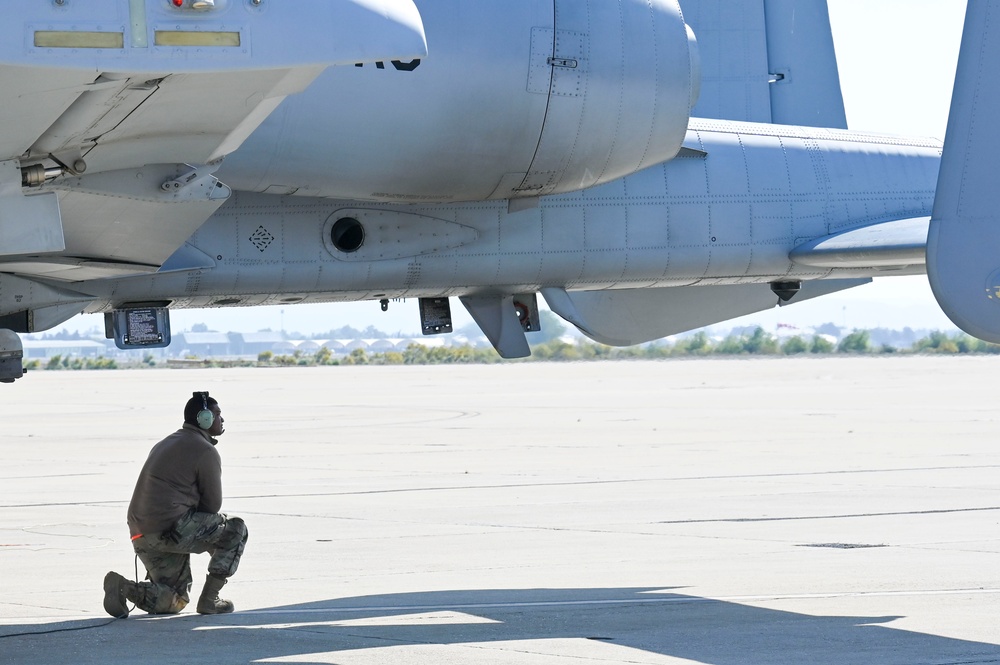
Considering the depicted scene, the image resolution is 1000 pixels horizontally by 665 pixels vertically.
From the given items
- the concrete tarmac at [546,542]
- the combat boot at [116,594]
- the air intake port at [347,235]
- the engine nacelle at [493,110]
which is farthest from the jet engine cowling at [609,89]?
the combat boot at [116,594]

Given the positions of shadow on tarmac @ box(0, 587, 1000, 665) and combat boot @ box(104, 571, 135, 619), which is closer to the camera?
shadow on tarmac @ box(0, 587, 1000, 665)

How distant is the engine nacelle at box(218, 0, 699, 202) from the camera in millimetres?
9094

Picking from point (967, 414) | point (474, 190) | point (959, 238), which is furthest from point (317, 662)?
point (967, 414)

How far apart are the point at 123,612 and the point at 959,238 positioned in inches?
231

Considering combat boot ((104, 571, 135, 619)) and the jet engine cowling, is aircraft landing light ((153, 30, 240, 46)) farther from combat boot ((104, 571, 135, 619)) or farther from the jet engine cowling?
combat boot ((104, 571, 135, 619))

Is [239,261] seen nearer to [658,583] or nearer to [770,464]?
[658,583]

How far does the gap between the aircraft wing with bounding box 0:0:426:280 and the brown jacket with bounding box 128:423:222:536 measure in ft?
5.15

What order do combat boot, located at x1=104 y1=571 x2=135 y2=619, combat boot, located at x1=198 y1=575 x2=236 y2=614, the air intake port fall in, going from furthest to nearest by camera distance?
the air intake port
combat boot, located at x1=198 y1=575 x2=236 y2=614
combat boot, located at x1=104 y1=571 x2=135 y2=619

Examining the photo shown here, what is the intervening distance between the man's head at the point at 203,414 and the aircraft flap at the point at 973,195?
481 centimetres

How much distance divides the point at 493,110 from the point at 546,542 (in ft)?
14.1

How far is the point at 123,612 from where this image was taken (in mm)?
8859

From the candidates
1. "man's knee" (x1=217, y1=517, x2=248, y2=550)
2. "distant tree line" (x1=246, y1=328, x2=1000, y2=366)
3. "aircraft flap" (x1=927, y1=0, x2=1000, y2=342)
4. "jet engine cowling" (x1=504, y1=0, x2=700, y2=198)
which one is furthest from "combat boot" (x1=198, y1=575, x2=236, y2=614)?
"distant tree line" (x1=246, y1=328, x2=1000, y2=366)

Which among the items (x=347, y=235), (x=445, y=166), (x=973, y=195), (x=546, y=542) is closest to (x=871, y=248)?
(x=973, y=195)

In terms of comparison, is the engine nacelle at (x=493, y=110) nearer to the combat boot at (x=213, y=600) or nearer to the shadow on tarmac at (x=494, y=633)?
the combat boot at (x=213, y=600)
